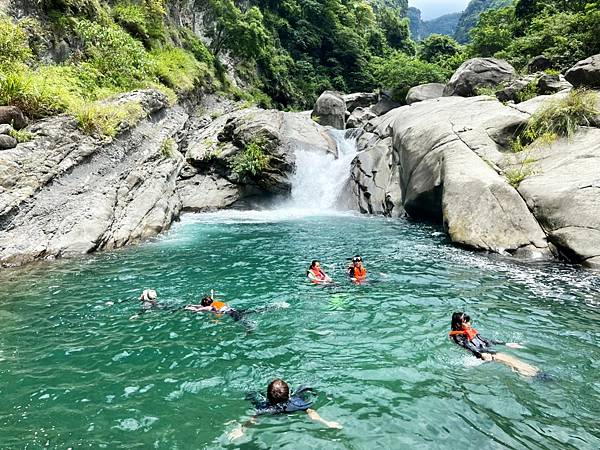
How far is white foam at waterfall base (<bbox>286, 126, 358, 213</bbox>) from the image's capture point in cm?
2692

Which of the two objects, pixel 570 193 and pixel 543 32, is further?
pixel 543 32

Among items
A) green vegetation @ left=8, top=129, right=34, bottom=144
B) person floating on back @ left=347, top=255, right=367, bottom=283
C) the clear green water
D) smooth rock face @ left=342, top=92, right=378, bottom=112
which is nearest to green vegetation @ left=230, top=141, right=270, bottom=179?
green vegetation @ left=8, top=129, right=34, bottom=144

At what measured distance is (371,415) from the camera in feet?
19.0

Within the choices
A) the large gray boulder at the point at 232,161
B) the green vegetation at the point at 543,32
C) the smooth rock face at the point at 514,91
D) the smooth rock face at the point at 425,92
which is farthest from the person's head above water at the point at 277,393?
the smooth rock face at the point at 425,92

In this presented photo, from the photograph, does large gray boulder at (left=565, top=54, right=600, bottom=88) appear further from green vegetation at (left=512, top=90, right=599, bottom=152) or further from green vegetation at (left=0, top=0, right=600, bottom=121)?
green vegetation at (left=0, top=0, right=600, bottom=121)

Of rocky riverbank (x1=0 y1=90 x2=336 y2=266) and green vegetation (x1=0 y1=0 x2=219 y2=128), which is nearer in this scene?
rocky riverbank (x1=0 y1=90 x2=336 y2=266)

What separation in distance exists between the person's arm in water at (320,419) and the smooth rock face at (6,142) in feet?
48.8

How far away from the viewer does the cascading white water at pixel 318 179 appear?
26953 mm

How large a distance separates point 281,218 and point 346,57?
4152 centimetres

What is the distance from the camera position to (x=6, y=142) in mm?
14812

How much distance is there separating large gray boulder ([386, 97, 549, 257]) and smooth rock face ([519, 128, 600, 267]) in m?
0.49

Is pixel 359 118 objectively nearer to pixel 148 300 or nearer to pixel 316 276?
pixel 316 276

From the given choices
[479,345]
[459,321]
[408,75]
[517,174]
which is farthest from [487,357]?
[408,75]

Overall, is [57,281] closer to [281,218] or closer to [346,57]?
[281,218]
